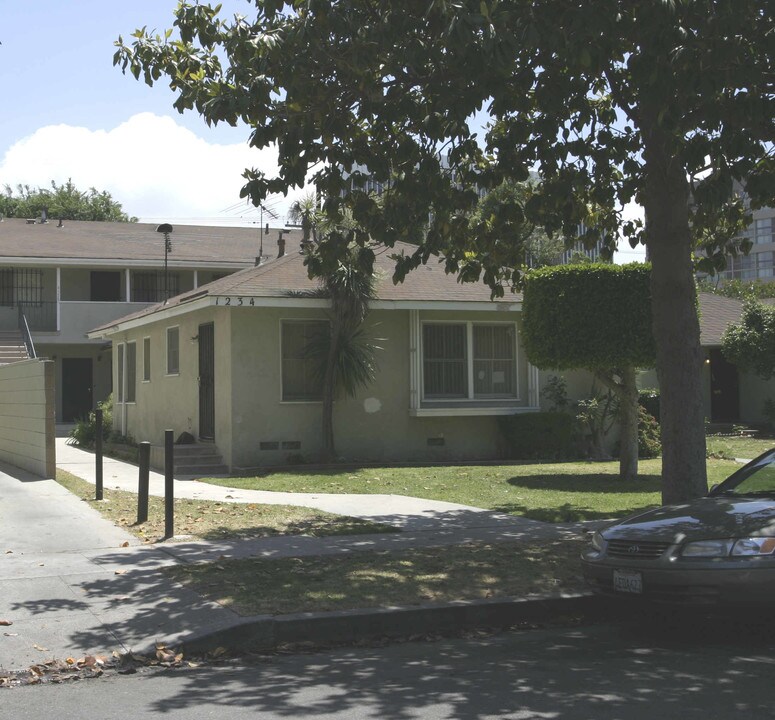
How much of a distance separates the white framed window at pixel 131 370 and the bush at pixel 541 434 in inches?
401

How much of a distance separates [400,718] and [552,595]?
125 inches

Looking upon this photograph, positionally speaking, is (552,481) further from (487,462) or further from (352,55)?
(352,55)

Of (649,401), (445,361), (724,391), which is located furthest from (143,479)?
(724,391)

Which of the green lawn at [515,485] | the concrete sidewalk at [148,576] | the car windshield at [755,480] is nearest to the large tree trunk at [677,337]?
the concrete sidewalk at [148,576]

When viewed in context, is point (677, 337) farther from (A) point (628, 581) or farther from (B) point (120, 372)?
(B) point (120, 372)

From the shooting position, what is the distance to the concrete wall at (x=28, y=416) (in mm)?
16672

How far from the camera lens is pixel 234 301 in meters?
17.9

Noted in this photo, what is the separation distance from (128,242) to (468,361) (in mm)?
18026

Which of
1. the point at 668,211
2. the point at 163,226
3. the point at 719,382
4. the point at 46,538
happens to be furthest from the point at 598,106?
the point at 719,382

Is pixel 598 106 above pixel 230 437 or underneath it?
above

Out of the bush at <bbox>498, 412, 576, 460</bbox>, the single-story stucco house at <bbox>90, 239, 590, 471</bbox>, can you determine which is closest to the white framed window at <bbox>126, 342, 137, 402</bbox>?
the single-story stucco house at <bbox>90, 239, 590, 471</bbox>

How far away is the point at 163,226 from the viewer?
25.6 metres

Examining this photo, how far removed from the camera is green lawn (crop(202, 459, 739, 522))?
13.7 m

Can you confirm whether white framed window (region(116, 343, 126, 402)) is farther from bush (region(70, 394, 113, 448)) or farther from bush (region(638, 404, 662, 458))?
bush (region(638, 404, 662, 458))
